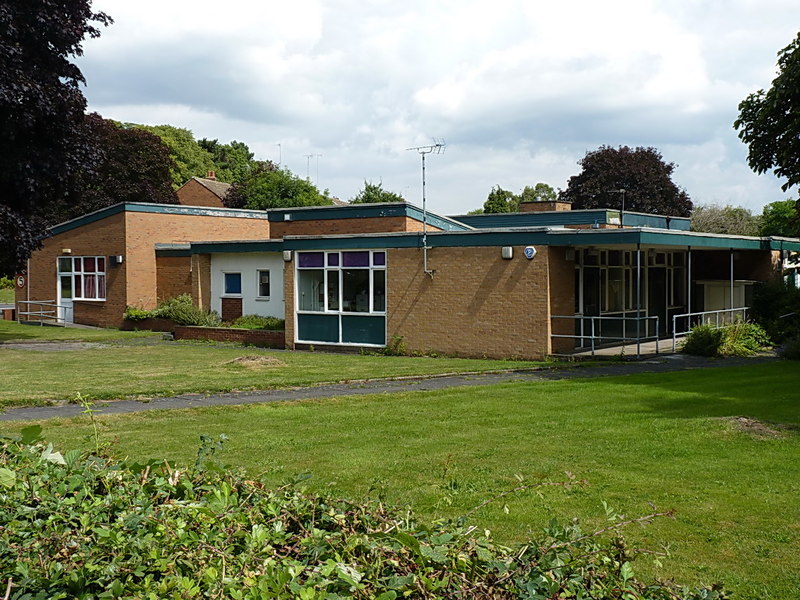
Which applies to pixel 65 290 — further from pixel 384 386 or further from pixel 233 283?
pixel 384 386

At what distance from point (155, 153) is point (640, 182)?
3243 centimetres

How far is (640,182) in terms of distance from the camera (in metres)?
61.4

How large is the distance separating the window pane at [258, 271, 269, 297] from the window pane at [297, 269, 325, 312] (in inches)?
133

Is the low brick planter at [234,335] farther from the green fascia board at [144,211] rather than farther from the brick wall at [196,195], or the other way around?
the brick wall at [196,195]

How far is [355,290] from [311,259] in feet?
5.93

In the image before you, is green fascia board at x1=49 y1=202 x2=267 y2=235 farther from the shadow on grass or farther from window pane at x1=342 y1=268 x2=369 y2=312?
the shadow on grass

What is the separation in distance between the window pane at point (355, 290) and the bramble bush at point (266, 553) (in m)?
A: 20.6

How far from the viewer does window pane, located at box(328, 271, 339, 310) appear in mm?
25656

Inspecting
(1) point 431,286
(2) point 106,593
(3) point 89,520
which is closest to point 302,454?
(3) point 89,520

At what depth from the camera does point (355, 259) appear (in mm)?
25047

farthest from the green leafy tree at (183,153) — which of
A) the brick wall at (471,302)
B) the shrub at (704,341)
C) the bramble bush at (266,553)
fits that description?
the bramble bush at (266,553)

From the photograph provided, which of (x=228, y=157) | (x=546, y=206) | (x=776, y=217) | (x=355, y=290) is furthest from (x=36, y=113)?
(x=228, y=157)

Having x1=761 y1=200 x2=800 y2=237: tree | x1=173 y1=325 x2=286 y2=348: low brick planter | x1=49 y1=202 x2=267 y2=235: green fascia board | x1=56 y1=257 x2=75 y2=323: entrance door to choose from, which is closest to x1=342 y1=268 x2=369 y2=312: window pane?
x1=173 y1=325 x2=286 y2=348: low brick planter

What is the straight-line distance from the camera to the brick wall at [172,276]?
33.9m
